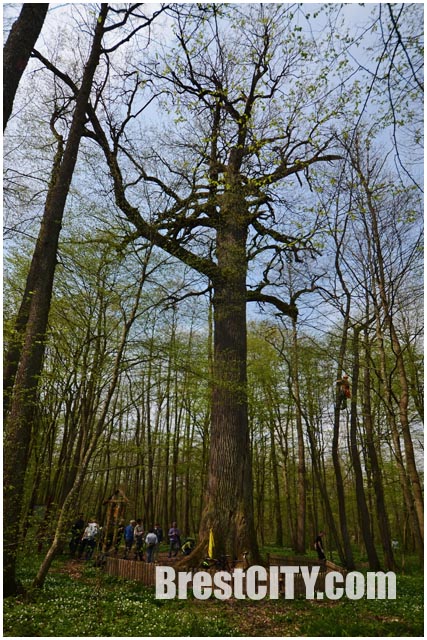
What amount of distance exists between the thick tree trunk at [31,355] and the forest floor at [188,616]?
845 mm

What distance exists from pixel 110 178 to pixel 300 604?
8.05 metres

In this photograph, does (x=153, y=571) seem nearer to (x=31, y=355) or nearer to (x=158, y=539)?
(x=31, y=355)

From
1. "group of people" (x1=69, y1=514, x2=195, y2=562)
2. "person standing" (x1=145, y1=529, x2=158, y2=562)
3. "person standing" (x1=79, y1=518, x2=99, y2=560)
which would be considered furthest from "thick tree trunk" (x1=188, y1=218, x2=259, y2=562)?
"person standing" (x1=79, y1=518, x2=99, y2=560)

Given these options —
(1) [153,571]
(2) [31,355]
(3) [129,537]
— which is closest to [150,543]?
(3) [129,537]

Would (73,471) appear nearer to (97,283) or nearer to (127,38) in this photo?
(97,283)

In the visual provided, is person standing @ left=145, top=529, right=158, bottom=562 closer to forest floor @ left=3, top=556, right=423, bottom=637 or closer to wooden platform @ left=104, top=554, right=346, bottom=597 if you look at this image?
wooden platform @ left=104, top=554, right=346, bottom=597

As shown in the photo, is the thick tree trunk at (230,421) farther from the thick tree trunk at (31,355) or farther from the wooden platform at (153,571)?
the thick tree trunk at (31,355)

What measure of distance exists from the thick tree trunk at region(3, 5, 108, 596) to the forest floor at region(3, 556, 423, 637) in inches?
33.3

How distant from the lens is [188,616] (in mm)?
5270

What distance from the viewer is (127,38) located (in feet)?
23.0

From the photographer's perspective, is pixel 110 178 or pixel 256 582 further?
pixel 110 178

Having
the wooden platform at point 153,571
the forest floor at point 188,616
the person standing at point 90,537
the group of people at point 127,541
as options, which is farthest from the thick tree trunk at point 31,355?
the person standing at point 90,537

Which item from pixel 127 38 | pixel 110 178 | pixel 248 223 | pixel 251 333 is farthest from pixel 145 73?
pixel 251 333

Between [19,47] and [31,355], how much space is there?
3.68 meters
